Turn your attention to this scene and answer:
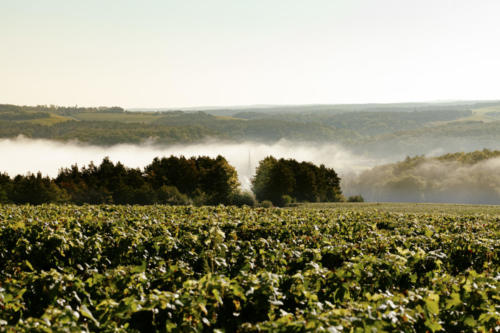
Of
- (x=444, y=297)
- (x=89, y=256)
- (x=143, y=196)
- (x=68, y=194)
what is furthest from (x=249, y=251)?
(x=68, y=194)

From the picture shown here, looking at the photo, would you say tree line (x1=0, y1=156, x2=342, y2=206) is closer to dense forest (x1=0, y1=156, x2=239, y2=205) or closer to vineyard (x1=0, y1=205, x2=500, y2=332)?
dense forest (x1=0, y1=156, x2=239, y2=205)

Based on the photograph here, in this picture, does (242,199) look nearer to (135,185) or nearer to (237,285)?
(135,185)

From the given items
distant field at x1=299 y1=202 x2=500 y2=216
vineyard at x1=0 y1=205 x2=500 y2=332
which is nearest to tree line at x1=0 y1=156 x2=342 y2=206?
distant field at x1=299 y1=202 x2=500 y2=216

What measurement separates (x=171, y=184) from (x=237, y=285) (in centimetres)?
7033

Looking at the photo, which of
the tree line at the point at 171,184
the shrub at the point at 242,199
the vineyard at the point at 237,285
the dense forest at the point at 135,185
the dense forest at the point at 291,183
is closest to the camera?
the vineyard at the point at 237,285

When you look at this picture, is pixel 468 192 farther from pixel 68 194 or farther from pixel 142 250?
pixel 142 250

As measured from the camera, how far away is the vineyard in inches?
241

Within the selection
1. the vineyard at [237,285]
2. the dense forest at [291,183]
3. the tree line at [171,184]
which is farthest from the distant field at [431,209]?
the vineyard at [237,285]

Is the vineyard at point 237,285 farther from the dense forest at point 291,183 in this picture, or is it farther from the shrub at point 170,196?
the dense forest at point 291,183

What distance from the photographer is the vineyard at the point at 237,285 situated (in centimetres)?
612

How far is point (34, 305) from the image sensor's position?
7840 mm

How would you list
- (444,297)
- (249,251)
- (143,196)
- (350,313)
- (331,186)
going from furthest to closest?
(331,186) → (143,196) → (249,251) → (444,297) → (350,313)

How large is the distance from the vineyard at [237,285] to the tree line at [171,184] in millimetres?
50685

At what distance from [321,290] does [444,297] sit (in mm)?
2396
